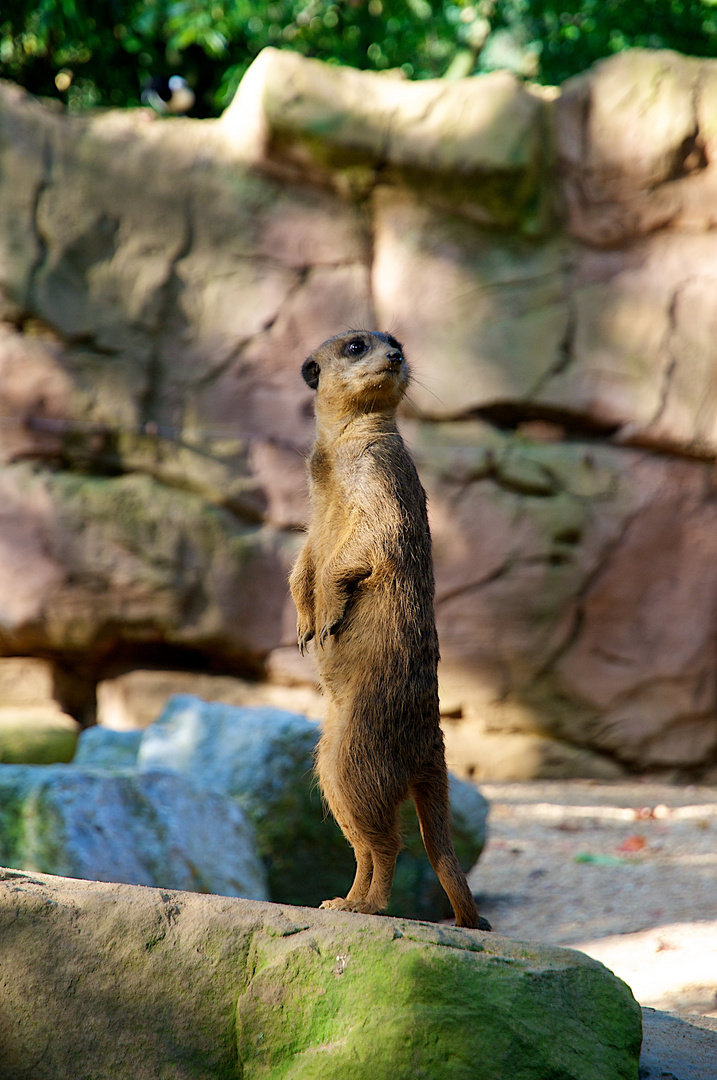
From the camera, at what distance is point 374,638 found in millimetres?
2631

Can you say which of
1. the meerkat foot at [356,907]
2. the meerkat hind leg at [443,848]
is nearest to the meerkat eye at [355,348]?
the meerkat hind leg at [443,848]

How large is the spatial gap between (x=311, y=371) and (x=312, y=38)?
8115mm

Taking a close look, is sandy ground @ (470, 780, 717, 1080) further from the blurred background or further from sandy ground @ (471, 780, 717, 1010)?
the blurred background

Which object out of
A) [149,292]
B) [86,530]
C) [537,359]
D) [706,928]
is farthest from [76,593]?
[706,928]

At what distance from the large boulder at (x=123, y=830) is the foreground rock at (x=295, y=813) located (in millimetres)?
356

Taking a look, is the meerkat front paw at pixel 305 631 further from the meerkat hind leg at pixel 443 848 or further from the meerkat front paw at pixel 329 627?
the meerkat hind leg at pixel 443 848

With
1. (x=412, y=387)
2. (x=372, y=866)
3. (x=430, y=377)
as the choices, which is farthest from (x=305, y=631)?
(x=430, y=377)

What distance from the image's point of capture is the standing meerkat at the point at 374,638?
255 centimetres

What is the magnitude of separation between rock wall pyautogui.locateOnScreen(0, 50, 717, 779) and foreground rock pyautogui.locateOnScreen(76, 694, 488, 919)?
2.46 metres

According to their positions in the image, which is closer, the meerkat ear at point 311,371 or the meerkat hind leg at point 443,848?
the meerkat hind leg at point 443,848

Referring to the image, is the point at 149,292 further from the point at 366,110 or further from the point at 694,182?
the point at 694,182

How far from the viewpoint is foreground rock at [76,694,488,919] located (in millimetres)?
4262

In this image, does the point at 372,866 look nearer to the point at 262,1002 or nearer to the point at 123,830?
the point at 262,1002

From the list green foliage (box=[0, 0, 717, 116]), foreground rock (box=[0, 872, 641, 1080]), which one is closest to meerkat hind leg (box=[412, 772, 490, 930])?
foreground rock (box=[0, 872, 641, 1080])
